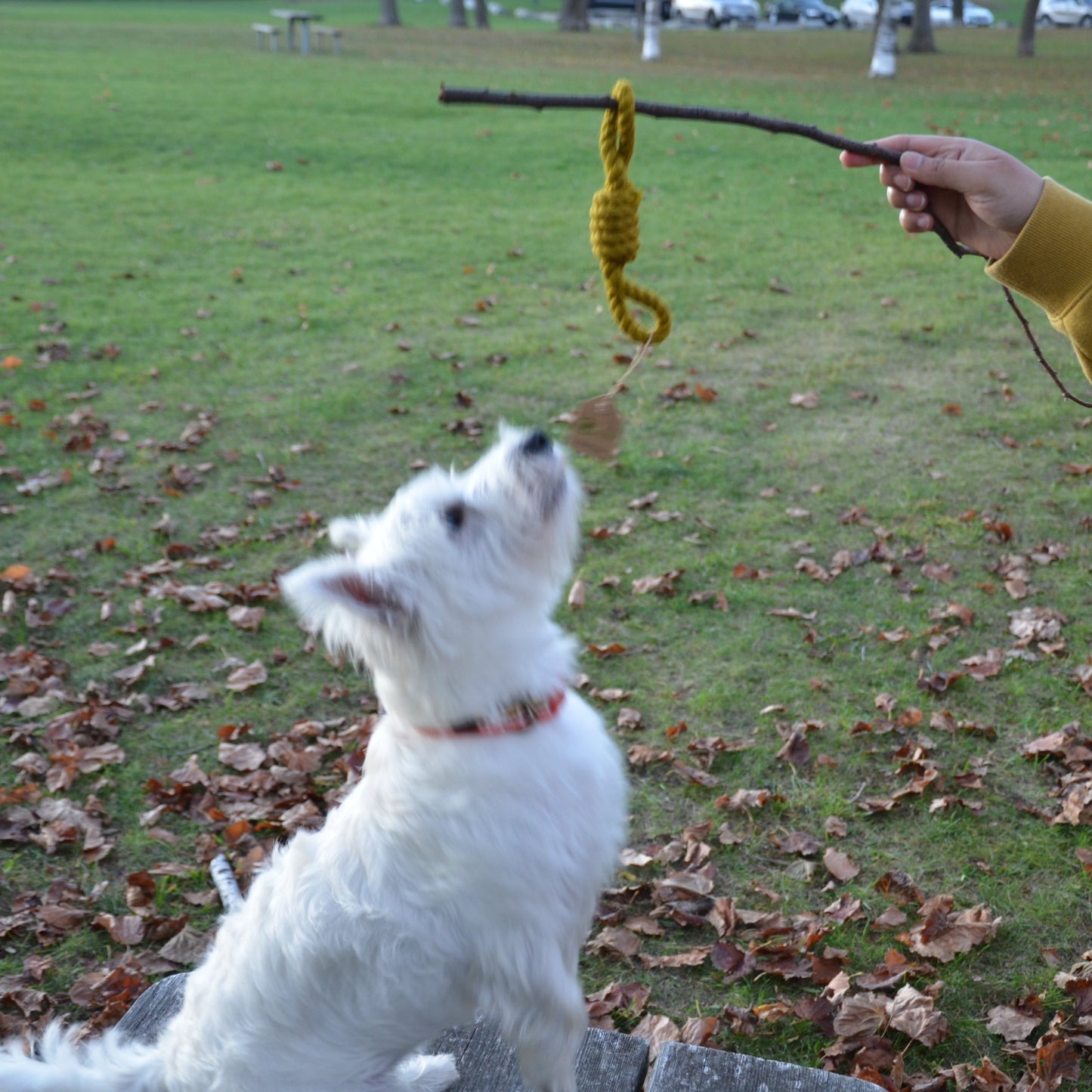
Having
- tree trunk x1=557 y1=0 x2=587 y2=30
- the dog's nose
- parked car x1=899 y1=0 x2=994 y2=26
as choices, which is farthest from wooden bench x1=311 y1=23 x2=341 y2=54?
the dog's nose

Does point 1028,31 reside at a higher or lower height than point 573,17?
lower

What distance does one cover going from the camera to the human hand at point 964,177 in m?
3.03

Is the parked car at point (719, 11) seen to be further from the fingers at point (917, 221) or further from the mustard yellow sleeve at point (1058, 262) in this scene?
the mustard yellow sleeve at point (1058, 262)

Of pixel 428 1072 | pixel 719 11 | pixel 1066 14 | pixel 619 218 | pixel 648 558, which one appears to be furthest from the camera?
pixel 1066 14

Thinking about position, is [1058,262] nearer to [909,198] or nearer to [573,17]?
[909,198]

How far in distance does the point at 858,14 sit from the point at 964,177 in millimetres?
54162

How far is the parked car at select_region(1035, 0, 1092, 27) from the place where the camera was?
50812mm

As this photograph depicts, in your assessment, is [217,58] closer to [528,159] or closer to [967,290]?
[528,159]

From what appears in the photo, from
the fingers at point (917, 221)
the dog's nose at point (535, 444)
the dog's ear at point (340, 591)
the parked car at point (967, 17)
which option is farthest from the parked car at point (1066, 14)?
the dog's ear at point (340, 591)

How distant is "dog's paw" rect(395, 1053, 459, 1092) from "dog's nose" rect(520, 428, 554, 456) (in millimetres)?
1663

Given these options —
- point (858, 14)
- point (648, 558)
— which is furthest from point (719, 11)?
point (648, 558)

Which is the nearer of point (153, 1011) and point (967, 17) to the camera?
point (153, 1011)

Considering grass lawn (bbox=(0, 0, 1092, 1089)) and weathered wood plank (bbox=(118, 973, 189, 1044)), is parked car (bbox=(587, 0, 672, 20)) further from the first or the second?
weathered wood plank (bbox=(118, 973, 189, 1044))

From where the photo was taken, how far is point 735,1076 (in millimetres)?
2748
